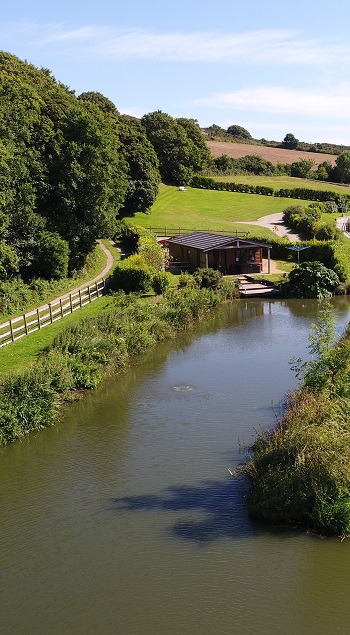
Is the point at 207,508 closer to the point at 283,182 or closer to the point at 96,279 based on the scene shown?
the point at 96,279

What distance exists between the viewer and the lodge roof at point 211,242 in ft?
145

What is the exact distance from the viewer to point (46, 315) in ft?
102

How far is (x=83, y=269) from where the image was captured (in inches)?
1686

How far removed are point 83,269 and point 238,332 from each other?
14930 mm

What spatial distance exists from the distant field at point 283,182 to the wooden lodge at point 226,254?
112 feet

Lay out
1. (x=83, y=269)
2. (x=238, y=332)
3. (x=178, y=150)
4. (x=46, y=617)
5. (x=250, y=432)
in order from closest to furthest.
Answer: (x=46, y=617) < (x=250, y=432) < (x=238, y=332) < (x=83, y=269) < (x=178, y=150)

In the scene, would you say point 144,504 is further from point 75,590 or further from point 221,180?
point 221,180

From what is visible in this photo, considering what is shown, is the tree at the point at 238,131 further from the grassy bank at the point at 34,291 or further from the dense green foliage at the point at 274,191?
the grassy bank at the point at 34,291

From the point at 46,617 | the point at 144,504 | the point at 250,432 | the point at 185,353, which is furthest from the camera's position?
the point at 185,353

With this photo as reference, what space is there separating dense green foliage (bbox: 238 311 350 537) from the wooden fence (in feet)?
47.8

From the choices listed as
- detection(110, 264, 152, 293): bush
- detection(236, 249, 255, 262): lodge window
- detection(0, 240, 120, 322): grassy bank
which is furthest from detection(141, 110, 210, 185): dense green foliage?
detection(110, 264, 152, 293): bush

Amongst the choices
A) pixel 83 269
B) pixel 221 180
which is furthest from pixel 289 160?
pixel 83 269

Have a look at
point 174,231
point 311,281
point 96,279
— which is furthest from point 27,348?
point 174,231

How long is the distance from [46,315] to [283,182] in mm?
60037
